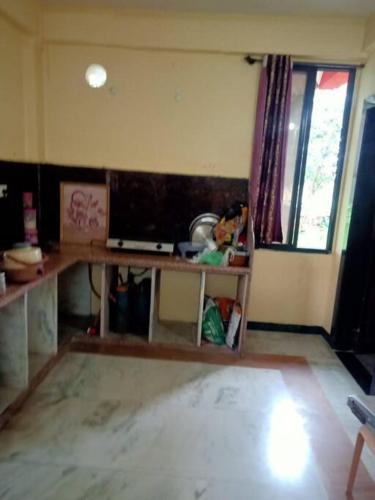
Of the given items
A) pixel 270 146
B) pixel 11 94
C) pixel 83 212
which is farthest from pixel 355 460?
pixel 11 94

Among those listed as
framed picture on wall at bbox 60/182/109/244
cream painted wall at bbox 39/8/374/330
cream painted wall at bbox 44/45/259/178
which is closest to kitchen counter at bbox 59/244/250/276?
framed picture on wall at bbox 60/182/109/244

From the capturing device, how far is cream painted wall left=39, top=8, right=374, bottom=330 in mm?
2777

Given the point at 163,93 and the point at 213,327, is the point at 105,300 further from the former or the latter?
the point at 163,93

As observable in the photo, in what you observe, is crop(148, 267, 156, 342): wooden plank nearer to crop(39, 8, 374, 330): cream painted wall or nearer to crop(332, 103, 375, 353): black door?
crop(39, 8, 374, 330): cream painted wall

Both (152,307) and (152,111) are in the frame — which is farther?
(152,111)

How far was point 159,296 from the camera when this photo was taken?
3264 mm

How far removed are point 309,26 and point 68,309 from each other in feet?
10.1

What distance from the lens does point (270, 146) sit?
291 centimetres

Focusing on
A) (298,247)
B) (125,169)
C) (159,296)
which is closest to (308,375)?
(298,247)

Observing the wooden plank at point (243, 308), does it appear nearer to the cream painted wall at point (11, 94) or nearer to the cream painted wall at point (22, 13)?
the cream painted wall at point (11, 94)

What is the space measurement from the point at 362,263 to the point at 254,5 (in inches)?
82.5

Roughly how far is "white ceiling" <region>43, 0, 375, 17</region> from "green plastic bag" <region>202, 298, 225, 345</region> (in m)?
2.28

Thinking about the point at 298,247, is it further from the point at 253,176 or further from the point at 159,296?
the point at 159,296

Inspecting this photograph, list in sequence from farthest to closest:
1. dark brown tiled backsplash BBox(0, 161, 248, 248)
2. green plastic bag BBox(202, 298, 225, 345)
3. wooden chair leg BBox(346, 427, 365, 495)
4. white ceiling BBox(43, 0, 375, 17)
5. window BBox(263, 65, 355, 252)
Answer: dark brown tiled backsplash BBox(0, 161, 248, 248)
window BBox(263, 65, 355, 252)
green plastic bag BBox(202, 298, 225, 345)
white ceiling BBox(43, 0, 375, 17)
wooden chair leg BBox(346, 427, 365, 495)
